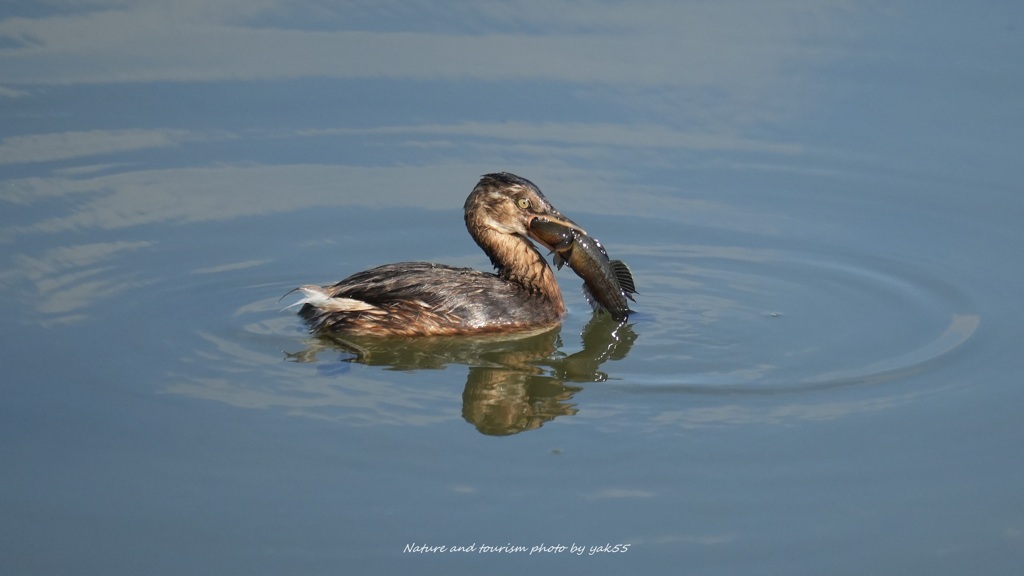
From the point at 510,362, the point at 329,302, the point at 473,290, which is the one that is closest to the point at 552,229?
the point at 473,290

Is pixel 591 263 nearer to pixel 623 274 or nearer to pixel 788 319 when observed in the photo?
pixel 623 274

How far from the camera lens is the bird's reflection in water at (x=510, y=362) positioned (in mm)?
8273

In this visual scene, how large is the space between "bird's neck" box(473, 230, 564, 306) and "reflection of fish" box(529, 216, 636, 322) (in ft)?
0.78

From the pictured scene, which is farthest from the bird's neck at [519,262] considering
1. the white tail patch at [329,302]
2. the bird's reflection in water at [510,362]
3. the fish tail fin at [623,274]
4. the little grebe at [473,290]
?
the white tail patch at [329,302]

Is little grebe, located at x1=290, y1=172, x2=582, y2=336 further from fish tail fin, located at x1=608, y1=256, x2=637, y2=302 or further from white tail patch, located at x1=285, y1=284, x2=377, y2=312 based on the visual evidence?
fish tail fin, located at x1=608, y1=256, x2=637, y2=302

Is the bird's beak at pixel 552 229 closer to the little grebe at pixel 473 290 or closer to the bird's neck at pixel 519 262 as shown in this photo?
the little grebe at pixel 473 290

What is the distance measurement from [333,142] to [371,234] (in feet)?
4.89

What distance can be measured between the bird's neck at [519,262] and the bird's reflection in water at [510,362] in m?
0.34

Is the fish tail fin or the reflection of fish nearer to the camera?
the reflection of fish

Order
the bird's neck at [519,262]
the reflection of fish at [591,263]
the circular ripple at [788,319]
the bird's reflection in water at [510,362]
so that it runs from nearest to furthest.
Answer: the bird's reflection in water at [510,362]
the circular ripple at [788,319]
the reflection of fish at [591,263]
the bird's neck at [519,262]

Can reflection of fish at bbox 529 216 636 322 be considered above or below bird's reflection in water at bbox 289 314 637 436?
above

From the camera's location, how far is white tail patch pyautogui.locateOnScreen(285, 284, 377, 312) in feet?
30.6

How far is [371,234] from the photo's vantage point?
11.0 m

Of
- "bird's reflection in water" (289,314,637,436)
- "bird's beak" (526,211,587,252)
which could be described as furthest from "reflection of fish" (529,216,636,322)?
"bird's reflection in water" (289,314,637,436)
